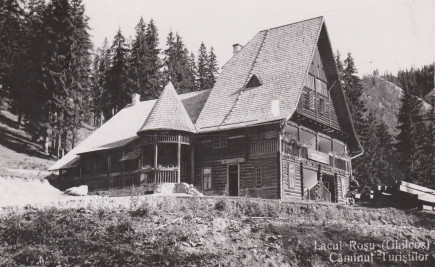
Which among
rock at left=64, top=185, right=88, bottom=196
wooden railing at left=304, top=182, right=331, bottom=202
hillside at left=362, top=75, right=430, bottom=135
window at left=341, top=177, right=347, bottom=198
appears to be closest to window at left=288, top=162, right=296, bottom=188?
wooden railing at left=304, top=182, right=331, bottom=202

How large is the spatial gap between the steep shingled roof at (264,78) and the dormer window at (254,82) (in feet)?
0.93

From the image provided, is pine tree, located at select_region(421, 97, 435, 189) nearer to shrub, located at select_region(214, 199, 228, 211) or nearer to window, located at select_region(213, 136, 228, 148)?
window, located at select_region(213, 136, 228, 148)

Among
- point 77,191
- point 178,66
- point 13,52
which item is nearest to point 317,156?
point 77,191

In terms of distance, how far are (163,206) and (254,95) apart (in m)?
13.1

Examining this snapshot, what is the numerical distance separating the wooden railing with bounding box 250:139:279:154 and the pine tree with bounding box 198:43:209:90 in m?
41.5

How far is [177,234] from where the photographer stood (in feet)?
61.5

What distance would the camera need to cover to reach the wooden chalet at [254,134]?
104ft

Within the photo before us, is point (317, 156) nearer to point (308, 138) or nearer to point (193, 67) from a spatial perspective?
point (308, 138)

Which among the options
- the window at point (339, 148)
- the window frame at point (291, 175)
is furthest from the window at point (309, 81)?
the window frame at point (291, 175)

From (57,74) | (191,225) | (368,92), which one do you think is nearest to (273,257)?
(191,225)

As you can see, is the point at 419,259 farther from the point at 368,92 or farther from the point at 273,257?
the point at 368,92

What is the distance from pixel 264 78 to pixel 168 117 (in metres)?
7.16

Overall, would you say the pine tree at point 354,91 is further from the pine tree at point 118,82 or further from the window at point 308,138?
the pine tree at point 118,82

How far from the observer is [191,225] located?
20328 mm
